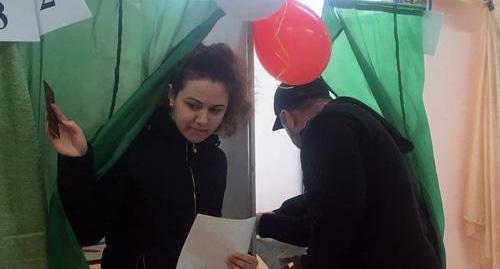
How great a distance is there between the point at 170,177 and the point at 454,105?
1.73 metres

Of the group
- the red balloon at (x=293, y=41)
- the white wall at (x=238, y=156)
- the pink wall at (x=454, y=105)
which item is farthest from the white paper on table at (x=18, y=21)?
the pink wall at (x=454, y=105)

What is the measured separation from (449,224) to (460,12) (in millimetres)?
1061

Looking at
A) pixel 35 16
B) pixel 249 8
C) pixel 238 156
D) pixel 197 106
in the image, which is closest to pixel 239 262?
pixel 238 156

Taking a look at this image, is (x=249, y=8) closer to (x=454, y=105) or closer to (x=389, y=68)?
(x=389, y=68)

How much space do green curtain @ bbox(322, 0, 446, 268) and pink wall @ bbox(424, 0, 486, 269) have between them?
90 cm

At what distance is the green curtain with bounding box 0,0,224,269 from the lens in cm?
97

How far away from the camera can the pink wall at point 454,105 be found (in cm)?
235

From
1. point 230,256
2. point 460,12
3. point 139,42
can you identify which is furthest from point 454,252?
point 139,42

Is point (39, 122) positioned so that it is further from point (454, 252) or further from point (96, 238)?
point (454, 252)

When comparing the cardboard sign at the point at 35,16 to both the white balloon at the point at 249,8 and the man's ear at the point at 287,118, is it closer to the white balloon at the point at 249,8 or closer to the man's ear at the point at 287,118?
the white balloon at the point at 249,8

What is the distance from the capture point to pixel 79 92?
1.10 meters

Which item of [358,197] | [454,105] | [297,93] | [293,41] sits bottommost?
[358,197]

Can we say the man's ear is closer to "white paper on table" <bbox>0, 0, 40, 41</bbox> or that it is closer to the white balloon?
the white balloon

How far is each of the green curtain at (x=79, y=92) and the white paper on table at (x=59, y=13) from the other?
0.08m
